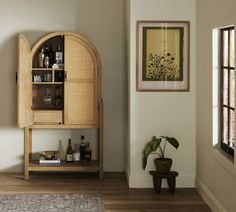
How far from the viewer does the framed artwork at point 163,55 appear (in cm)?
565

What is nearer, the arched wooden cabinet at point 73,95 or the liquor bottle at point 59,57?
the arched wooden cabinet at point 73,95

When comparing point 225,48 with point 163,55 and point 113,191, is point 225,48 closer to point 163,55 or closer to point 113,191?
point 163,55

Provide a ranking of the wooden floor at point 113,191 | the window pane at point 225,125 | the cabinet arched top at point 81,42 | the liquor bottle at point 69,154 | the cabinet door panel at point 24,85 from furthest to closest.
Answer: the liquor bottle at point 69,154 → the cabinet arched top at point 81,42 → the cabinet door panel at point 24,85 → the wooden floor at point 113,191 → the window pane at point 225,125

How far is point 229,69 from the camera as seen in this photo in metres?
4.67

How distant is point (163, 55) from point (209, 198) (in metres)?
1.65

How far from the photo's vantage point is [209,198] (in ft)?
16.3

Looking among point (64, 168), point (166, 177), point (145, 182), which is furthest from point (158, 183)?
point (64, 168)

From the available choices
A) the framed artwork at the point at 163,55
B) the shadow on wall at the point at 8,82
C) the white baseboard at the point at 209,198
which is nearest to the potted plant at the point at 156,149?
the white baseboard at the point at 209,198

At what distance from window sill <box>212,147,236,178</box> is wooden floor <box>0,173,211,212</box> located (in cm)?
56

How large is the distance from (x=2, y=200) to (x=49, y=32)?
7.32 feet

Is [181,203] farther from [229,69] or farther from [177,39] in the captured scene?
[177,39]

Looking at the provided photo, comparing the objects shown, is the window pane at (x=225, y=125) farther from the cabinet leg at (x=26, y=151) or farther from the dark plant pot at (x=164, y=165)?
the cabinet leg at (x=26, y=151)

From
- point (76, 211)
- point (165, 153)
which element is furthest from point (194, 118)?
point (76, 211)

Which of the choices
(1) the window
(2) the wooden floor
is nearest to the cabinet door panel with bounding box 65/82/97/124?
(2) the wooden floor
